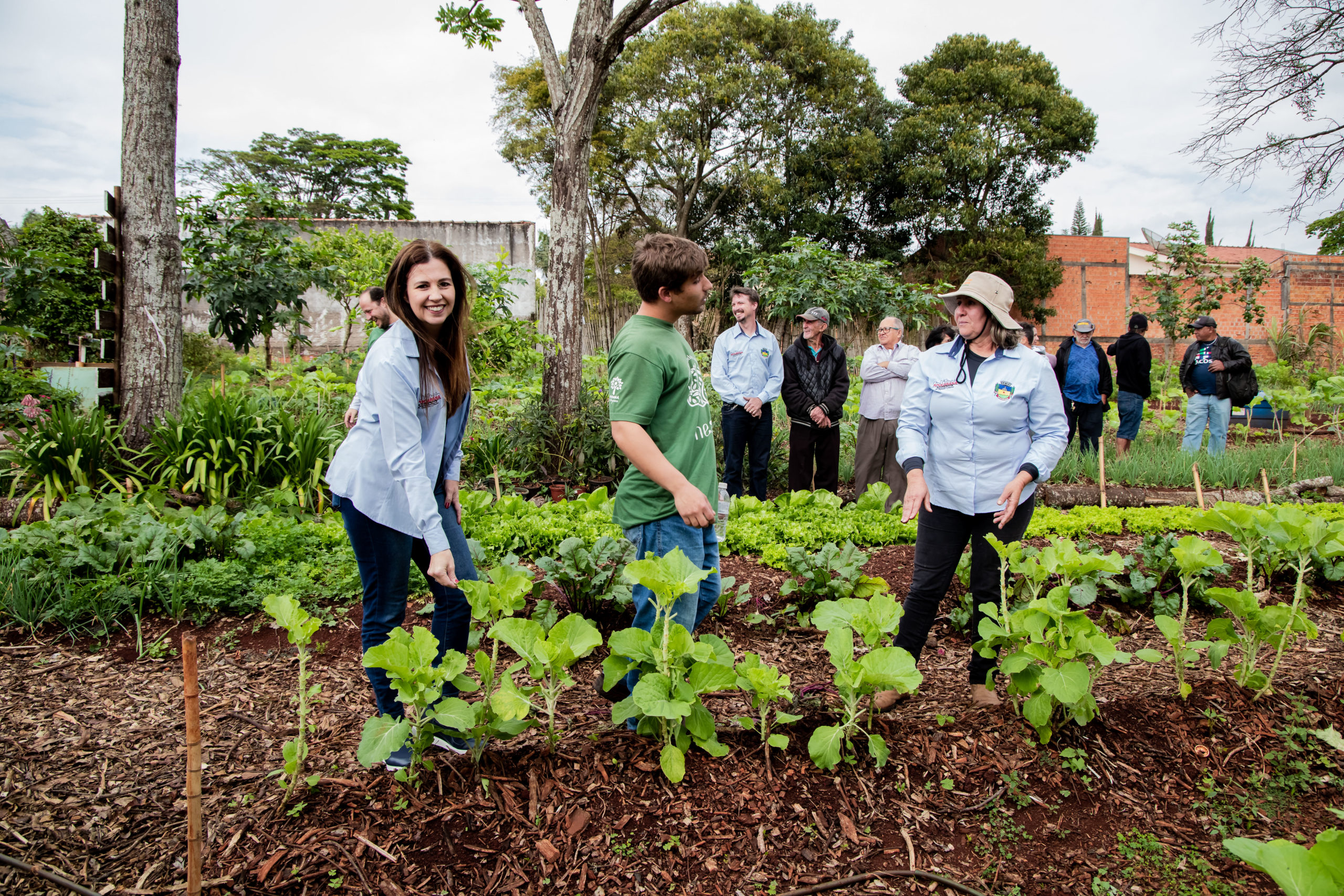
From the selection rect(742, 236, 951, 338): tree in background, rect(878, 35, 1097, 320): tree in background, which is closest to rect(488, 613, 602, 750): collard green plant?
rect(742, 236, 951, 338): tree in background

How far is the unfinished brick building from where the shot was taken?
17.9 meters

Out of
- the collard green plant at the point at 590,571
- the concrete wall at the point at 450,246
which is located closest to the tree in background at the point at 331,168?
the concrete wall at the point at 450,246

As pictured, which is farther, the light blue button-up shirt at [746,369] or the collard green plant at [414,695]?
the light blue button-up shirt at [746,369]

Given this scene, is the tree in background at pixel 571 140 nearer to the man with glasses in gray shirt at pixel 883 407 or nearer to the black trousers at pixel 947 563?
the man with glasses in gray shirt at pixel 883 407

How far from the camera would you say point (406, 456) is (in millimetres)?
2053

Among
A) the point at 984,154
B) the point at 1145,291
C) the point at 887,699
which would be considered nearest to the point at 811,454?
the point at 887,699

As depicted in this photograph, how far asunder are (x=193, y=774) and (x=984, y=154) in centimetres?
2281

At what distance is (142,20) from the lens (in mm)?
5406

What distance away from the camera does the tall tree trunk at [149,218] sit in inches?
214

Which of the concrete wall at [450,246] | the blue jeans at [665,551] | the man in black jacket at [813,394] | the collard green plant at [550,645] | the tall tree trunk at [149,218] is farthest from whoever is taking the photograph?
the concrete wall at [450,246]

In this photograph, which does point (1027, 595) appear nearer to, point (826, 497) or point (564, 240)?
point (826, 497)

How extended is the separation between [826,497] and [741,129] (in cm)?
1870

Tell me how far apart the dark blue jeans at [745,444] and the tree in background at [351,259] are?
17.6 ft

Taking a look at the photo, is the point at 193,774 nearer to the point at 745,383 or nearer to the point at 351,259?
the point at 745,383
